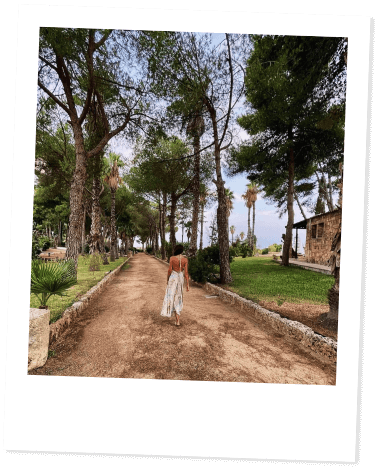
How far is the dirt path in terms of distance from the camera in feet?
8.07

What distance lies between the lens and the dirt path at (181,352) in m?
2.46

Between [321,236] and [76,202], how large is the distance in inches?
491

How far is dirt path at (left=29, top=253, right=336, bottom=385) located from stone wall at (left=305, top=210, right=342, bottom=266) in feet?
30.5

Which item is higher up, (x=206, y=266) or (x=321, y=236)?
(x=321, y=236)

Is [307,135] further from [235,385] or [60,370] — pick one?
[60,370]

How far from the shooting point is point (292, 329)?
2982 mm

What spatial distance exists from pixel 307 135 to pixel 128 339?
8247mm

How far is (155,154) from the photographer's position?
6410mm

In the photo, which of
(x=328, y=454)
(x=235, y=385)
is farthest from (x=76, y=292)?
(x=328, y=454)

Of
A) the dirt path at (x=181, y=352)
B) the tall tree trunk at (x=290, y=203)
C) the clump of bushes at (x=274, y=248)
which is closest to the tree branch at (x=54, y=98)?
the dirt path at (x=181, y=352)

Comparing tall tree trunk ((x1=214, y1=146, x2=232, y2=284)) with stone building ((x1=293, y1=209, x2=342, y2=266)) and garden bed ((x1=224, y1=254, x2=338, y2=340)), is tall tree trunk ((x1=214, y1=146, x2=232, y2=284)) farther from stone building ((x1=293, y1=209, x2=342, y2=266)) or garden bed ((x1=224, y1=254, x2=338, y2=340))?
stone building ((x1=293, y1=209, x2=342, y2=266))

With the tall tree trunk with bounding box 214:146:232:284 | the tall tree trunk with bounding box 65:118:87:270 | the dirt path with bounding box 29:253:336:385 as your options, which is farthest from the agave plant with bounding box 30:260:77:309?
the tall tree trunk with bounding box 214:146:232:284

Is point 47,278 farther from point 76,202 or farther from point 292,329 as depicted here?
point 292,329

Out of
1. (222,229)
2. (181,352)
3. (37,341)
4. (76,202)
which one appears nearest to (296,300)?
(222,229)
